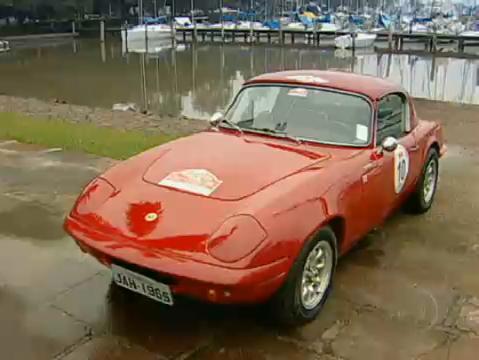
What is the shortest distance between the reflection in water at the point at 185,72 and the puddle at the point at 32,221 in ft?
33.0

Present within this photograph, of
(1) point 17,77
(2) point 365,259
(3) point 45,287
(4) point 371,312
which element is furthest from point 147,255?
(1) point 17,77

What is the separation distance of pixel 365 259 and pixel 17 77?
905 inches

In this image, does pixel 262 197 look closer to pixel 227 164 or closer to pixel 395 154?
pixel 227 164

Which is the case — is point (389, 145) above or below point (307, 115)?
below

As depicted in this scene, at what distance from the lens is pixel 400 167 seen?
4969mm

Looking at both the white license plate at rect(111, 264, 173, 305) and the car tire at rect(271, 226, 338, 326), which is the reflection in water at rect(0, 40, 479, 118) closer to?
the car tire at rect(271, 226, 338, 326)

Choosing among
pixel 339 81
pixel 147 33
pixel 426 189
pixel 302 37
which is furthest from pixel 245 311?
pixel 302 37

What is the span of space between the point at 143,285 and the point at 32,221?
2.48 meters

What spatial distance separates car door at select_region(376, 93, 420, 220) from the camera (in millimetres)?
4687

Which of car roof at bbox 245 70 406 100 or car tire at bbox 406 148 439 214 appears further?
car tire at bbox 406 148 439 214

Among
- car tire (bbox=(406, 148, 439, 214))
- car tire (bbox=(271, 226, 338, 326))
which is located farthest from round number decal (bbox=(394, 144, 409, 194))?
car tire (bbox=(271, 226, 338, 326))

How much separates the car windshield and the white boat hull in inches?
1501

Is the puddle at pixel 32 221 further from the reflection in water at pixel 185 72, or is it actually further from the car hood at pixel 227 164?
the reflection in water at pixel 185 72

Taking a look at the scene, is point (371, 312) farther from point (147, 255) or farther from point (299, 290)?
point (147, 255)
